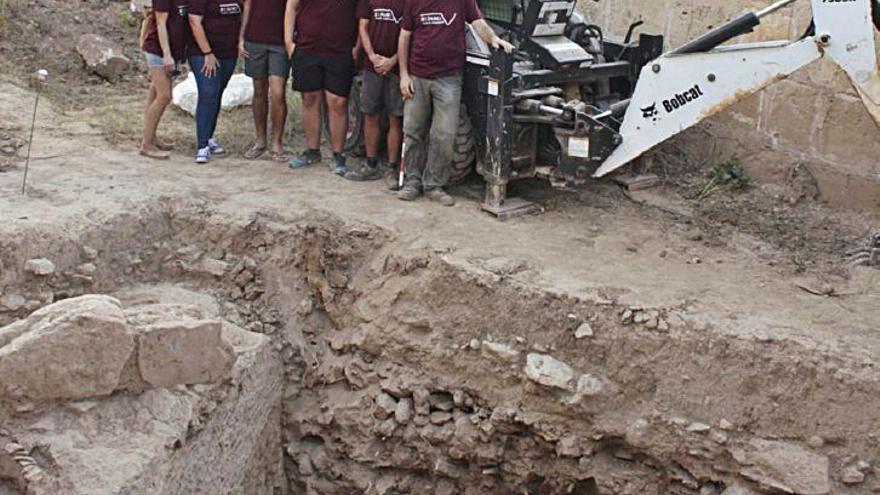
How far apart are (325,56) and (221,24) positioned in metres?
0.94

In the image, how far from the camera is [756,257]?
274 inches

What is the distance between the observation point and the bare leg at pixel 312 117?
832 cm

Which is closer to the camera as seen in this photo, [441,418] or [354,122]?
[441,418]

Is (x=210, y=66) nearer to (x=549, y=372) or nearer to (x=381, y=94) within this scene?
(x=381, y=94)

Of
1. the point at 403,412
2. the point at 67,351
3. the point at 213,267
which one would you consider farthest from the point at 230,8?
the point at 67,351

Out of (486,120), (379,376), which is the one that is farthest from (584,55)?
(379,376)

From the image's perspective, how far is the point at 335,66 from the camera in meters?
8.07

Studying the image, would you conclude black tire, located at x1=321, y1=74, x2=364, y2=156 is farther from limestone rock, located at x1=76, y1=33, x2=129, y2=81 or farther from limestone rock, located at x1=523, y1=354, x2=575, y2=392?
limestone rock, located at x1=523, y1=354, x2=575, y2=392

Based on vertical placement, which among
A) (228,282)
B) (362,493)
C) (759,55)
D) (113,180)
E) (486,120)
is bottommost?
(362,493)

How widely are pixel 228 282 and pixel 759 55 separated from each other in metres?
3.79

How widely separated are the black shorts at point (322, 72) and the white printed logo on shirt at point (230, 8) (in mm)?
648

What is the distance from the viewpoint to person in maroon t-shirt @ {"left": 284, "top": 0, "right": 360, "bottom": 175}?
7.94m

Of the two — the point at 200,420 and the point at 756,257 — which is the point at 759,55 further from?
the point at 200,420

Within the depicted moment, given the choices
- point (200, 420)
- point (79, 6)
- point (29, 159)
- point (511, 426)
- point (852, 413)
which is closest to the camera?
point (852, 413)
